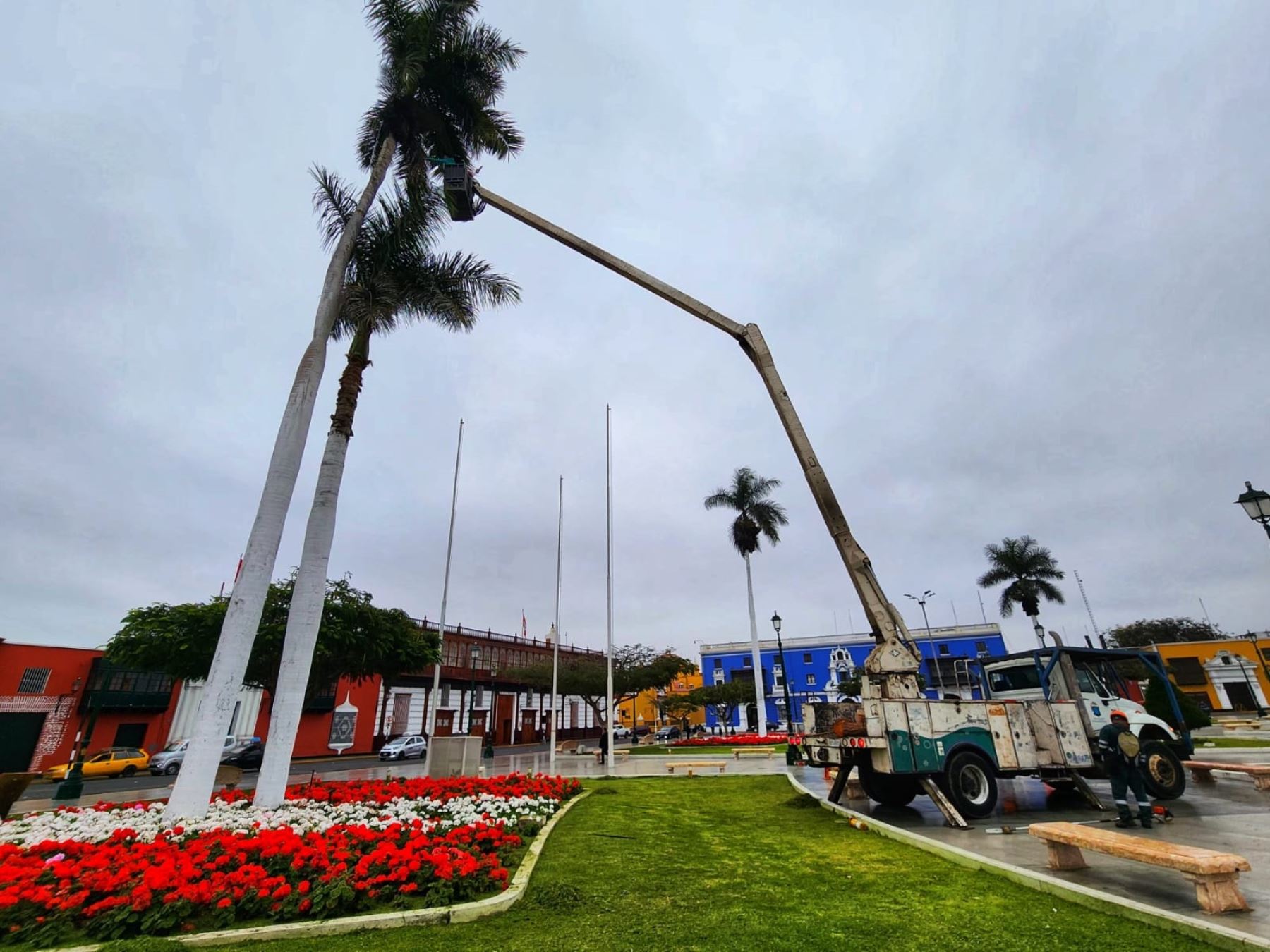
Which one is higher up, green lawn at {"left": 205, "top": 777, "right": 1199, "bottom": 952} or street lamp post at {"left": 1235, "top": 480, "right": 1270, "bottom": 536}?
street lamp post at {"left": 1235, "top": 480, "right": 1270, "bottom": 536}

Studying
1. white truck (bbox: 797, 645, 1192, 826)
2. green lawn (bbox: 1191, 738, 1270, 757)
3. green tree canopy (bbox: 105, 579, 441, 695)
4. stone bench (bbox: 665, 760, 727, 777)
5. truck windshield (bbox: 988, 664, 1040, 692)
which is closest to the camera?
white truck (bbox: 797, 645, 1192, 826)

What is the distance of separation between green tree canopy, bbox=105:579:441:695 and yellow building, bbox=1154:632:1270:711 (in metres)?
60.6

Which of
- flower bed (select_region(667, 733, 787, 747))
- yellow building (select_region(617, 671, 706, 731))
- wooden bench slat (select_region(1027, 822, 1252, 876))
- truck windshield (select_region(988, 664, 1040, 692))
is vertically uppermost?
yellow building (select_region(617, 671, 706, 731))

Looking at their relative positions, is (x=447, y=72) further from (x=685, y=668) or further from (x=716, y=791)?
(x=685, y=668)

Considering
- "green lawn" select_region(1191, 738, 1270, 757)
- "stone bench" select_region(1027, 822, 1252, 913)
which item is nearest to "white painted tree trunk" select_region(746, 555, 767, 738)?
"green lawn" select_region(1191, 738, 1270, 757)

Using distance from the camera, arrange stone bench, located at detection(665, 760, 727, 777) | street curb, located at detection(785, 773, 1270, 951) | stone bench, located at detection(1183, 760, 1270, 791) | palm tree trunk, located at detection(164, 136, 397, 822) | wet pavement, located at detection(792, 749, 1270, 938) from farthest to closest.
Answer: stone bench, located at detection(665, 760, 727, 777)
stone bench, located at detection(1183, 760, 1270, 791)
palm tree trunk, located at detection(164, 136, 397, 822)
wet pavement, located at detection(792, 749, 1270, 938)
street curb, located at detection(785, 773, 1270, 951)

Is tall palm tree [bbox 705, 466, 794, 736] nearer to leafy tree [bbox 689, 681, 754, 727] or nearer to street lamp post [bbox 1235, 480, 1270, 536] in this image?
leafy tree [bbox 689, 681, 754, 727]

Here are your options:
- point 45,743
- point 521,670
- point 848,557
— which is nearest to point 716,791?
point 848,557

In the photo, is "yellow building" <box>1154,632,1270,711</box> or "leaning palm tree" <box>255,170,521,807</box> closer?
"leaning palm tree" <box>255,170,521,807</box>

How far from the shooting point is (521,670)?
141ft

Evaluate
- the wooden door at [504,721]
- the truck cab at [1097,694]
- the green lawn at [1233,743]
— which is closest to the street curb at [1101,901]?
the truck cab at [1097,694]

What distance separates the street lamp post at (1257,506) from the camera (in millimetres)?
10195

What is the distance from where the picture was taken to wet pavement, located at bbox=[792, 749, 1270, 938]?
506cm

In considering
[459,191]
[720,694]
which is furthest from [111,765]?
[720,694]
